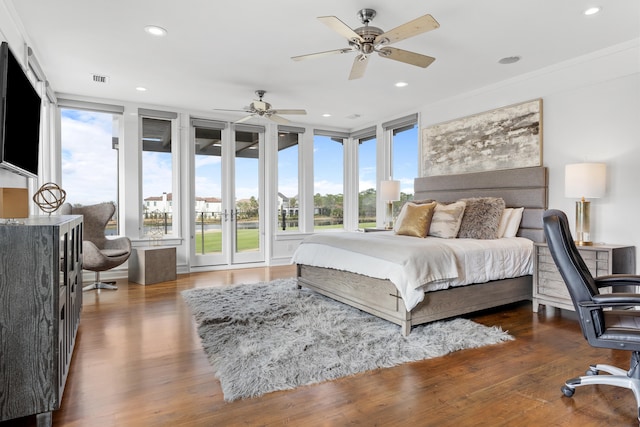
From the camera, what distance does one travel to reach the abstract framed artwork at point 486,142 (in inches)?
164

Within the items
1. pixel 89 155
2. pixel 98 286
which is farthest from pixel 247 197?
pixel 98 286

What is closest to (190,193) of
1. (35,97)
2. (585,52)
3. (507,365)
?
(35,97)

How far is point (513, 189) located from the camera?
4309 millimetres

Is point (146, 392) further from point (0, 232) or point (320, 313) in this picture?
point (320, 313)

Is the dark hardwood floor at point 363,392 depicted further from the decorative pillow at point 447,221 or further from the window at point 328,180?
the window at point 328,180

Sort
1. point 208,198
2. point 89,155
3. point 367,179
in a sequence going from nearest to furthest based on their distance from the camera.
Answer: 1. point 89,155
2. point 208,198
3. point 367,179

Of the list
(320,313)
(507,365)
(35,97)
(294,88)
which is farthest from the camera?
(294,88)

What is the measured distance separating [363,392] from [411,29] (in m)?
2.36

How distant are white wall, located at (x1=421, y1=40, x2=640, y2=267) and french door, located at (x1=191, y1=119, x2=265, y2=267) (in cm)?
428

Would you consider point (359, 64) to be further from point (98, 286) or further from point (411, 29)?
point (98, 286)

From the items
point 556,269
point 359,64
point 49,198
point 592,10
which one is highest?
point 592,10

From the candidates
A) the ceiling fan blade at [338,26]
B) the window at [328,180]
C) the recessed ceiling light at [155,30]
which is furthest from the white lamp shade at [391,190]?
the recessed ceiling light at [155,30]

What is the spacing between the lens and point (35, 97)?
9.91 ft

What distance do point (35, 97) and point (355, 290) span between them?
3.20 meters
